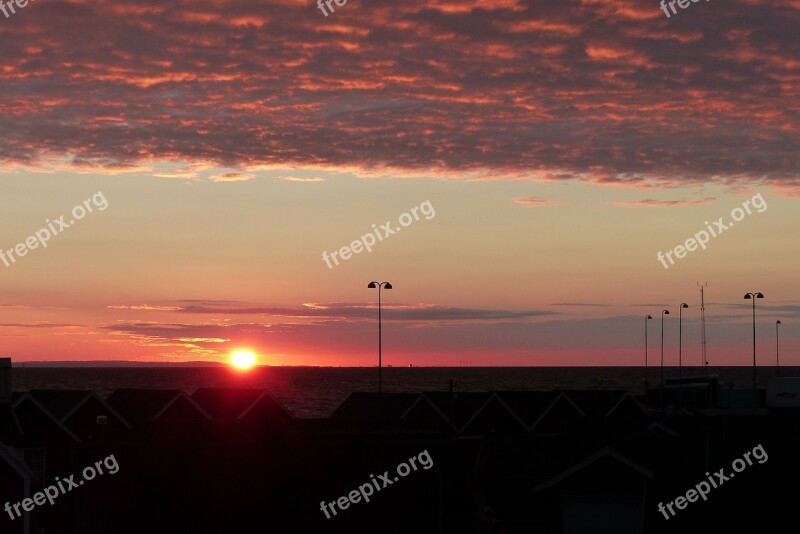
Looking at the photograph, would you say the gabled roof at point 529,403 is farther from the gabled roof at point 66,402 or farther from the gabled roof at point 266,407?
the gabled roof at point 66,402

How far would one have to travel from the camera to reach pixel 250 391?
258 feet

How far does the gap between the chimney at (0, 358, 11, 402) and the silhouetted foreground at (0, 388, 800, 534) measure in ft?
1.09

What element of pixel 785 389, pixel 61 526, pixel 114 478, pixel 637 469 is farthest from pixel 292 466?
pixel 785 389

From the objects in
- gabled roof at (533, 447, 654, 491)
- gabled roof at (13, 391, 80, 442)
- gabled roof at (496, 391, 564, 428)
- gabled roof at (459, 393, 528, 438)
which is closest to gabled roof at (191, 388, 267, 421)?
gabled roof at (459, 393, 528, 438)

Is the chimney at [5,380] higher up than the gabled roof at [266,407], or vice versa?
the gabled roof at [266,407]

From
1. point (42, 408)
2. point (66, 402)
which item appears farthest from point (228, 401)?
point (42, 408)

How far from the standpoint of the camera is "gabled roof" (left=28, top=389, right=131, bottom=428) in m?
62.2

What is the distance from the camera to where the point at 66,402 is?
63.4 m

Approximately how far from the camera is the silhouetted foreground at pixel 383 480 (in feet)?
131

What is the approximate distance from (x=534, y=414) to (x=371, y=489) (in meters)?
39.0

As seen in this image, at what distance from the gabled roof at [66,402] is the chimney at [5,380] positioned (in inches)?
595

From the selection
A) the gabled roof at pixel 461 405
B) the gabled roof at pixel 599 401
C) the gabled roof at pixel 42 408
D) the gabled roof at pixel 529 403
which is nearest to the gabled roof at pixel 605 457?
the gabled roof at pixel 42 408

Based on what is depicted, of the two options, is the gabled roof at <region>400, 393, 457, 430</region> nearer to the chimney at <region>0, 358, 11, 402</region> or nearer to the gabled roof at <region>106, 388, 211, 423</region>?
the gabled roof at <region>106, 388, 211, 423</region>

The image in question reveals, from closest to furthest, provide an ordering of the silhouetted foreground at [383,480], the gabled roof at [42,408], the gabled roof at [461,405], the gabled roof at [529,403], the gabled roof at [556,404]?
the silhouetted foreground at [383,480], the gabled roof at [42,408], the gabled roof at [461,405], the gabled roof at [556,404], the gabled roof at [529,403]
